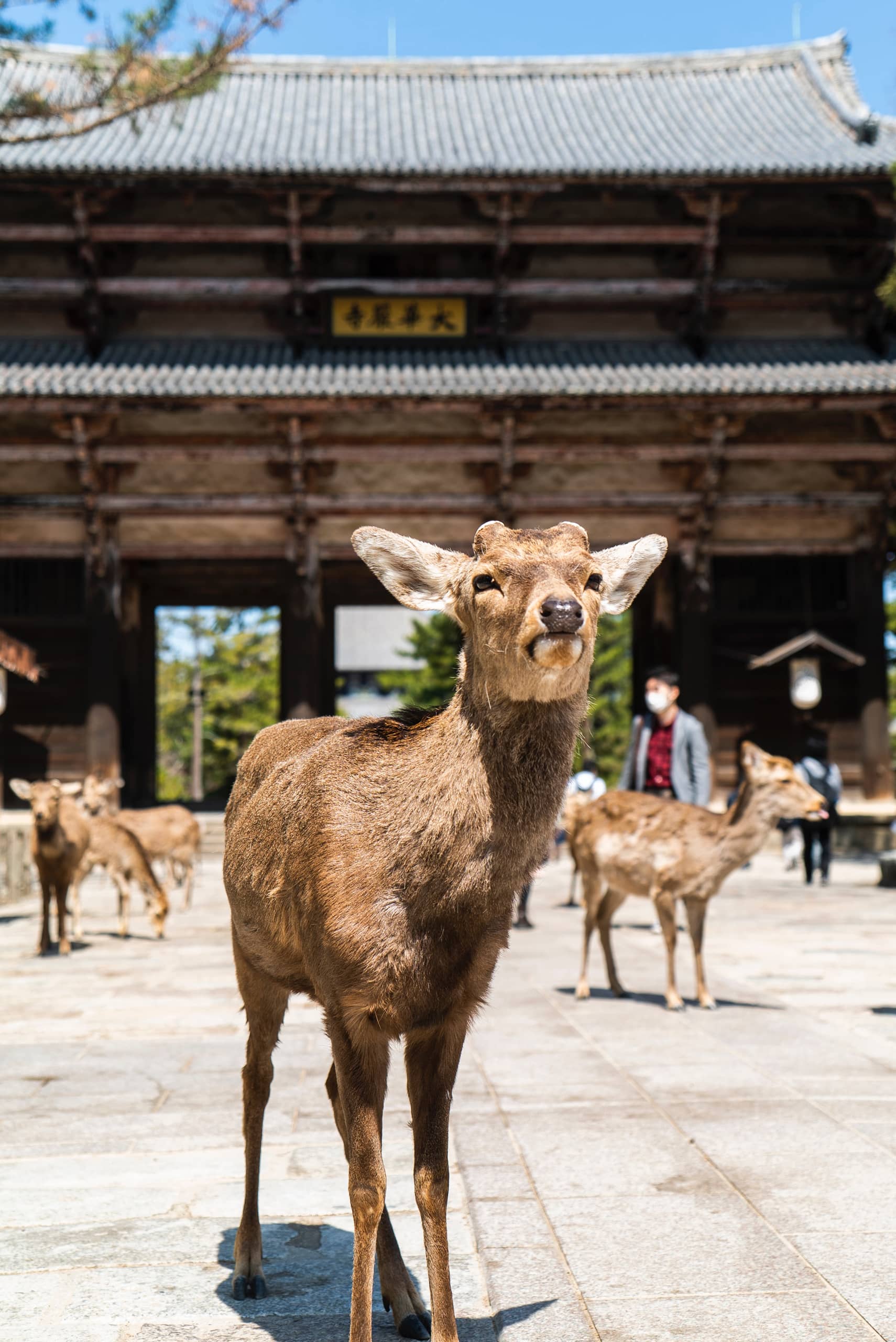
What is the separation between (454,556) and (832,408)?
16.2 meters

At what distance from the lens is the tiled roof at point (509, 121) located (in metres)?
18.1

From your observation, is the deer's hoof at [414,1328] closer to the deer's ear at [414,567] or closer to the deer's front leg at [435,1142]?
the deer's front leg at [435,1142]

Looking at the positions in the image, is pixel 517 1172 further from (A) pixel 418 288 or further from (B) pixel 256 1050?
(A) pixel 418 288

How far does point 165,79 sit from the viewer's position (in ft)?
39.9

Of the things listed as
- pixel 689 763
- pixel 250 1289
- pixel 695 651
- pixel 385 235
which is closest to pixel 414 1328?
pixel 250 1289

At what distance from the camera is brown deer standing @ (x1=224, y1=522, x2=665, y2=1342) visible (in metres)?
2.71

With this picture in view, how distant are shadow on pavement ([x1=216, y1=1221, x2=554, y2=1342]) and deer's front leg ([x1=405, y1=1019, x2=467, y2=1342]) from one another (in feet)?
0.80

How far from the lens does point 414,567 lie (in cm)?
297

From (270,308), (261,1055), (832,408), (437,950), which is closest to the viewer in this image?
(437,950)

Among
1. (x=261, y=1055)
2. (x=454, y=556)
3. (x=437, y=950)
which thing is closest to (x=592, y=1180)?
(x=261, y=1055)

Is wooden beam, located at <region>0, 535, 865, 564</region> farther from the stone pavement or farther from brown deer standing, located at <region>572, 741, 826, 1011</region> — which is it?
the stone pavement

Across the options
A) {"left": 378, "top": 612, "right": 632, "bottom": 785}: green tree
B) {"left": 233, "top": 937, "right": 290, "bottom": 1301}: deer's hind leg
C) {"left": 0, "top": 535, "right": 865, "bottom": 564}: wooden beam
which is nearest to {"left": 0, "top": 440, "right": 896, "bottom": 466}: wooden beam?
{"left": 0, "top": 535, "right": 865, "bottom": 564}: wooden beam

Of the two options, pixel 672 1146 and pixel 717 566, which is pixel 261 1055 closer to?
pixel 672 1146

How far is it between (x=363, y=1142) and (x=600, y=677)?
39.8 metres
